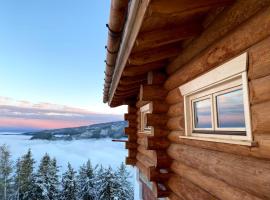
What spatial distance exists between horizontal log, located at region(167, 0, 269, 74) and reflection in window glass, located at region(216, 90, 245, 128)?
0.53m

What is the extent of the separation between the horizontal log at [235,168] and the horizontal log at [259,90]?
41 centimetres

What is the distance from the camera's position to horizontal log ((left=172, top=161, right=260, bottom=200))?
69.3 inches

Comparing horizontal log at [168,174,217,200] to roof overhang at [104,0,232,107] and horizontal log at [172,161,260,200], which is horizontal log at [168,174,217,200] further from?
roof overhang at [104,0,232,107]

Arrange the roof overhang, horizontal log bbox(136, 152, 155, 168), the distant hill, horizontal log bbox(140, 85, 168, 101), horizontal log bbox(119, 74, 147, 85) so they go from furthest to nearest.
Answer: the distant hill → horizontal log bbox(136, 152, 155, 168) → horizontal log bbox(119, 74, 147, 85) → horizontal log bbox(140, 85, 168, 101) → the roof overhang

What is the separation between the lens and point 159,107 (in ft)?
11.2

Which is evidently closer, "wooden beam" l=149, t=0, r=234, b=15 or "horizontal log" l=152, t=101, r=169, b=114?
"wooden beam" l=149, t=0, r=234, b=15

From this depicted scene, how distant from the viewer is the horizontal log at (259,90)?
4.88ft

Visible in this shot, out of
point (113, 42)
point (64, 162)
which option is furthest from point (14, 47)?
point (64, 162)

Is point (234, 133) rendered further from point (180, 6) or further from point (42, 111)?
point (42, 111)

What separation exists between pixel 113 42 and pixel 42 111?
3079cm

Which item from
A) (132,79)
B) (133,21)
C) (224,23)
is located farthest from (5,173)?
(224,23)

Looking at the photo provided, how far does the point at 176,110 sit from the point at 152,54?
868 millimetres

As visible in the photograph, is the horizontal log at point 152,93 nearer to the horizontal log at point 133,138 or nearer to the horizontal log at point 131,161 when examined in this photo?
the horizontal log at point 133,138

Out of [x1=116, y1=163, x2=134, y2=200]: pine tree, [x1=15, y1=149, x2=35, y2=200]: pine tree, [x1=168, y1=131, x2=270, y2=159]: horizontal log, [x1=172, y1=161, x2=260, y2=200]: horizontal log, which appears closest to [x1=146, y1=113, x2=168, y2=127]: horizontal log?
[x1=168, y1=131, x2=270, y2=159]: horizontal log
